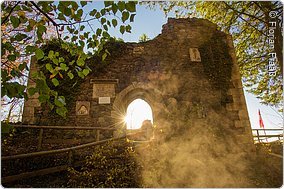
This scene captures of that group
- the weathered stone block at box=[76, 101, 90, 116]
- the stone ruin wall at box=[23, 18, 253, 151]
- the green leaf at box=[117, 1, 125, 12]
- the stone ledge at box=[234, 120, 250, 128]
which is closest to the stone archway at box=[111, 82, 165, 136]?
the stone ruin wall at box=[23, 18, 253, 151]

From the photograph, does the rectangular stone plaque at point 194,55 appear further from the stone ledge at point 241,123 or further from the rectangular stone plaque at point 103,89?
the rectangular stone plaque at point 103,89

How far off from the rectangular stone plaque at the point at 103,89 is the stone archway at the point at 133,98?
0.89ft

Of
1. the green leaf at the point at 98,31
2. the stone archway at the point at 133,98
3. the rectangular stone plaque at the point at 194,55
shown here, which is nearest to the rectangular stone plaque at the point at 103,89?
the stone archway at the point at 133,98

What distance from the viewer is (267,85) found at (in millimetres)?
9430

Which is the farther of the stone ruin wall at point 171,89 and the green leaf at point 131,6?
the stone ruin wall at point 171,89

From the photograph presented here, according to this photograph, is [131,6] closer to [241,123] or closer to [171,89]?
[171,89]

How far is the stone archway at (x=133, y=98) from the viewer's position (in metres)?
6.82

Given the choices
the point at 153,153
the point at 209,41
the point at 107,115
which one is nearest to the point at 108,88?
the point at 107,115

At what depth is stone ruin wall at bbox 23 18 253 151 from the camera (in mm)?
6719

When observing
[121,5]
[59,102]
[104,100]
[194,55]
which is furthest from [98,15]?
[194,55]

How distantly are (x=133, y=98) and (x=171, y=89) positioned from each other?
4.36 ft

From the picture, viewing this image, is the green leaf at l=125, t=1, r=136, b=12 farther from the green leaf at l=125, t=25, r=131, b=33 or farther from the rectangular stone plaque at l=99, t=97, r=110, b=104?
the rectangular stone plaque at l=99, t=97, r=110, b=104

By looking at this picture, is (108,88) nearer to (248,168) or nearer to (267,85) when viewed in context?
(248,168)

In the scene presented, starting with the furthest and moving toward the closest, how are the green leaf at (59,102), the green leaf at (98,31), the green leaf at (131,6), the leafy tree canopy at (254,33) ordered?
the leafy tree canopy at (254,33)
the green leaf at (98,31)
the green leaf at (131,6)
the green leaf at (59,102)
